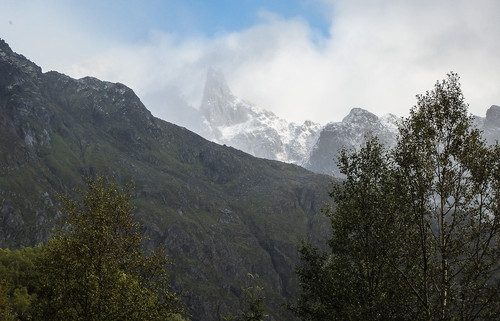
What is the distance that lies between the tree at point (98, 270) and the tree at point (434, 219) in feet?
61.8

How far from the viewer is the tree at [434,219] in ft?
91.7

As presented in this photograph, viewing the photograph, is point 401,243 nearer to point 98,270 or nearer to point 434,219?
point 434,219

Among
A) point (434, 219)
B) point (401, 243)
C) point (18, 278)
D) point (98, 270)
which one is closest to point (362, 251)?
point (401, 243)

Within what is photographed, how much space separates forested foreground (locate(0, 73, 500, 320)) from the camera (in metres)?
28.5

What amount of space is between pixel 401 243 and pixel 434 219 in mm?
3454

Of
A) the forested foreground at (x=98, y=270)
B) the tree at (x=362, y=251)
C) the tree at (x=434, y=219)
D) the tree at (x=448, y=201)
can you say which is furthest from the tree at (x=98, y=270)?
the tree at (x=448, y=201)

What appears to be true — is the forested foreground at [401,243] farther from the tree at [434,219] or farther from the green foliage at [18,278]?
the green foliage at [18,278]

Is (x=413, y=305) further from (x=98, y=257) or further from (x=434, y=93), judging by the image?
(x=98, y=257)

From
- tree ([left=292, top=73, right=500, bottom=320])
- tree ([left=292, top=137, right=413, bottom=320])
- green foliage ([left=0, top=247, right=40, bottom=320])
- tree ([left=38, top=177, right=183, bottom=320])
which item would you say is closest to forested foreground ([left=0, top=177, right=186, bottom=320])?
tree ([left=38, top=177, right=183, bottom=320])

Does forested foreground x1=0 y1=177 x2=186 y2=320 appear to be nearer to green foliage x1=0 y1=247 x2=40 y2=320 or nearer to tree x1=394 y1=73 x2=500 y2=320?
tree x1=394 y1=73 x2=500 y2=320

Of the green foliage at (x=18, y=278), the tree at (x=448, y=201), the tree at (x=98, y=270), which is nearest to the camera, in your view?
the tree at (x=448, y=201)

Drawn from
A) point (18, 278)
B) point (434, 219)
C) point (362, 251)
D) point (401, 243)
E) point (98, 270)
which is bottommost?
point (18, 278)

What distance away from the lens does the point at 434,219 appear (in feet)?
98.9

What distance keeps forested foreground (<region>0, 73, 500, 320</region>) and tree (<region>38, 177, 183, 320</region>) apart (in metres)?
Result: 0.10
